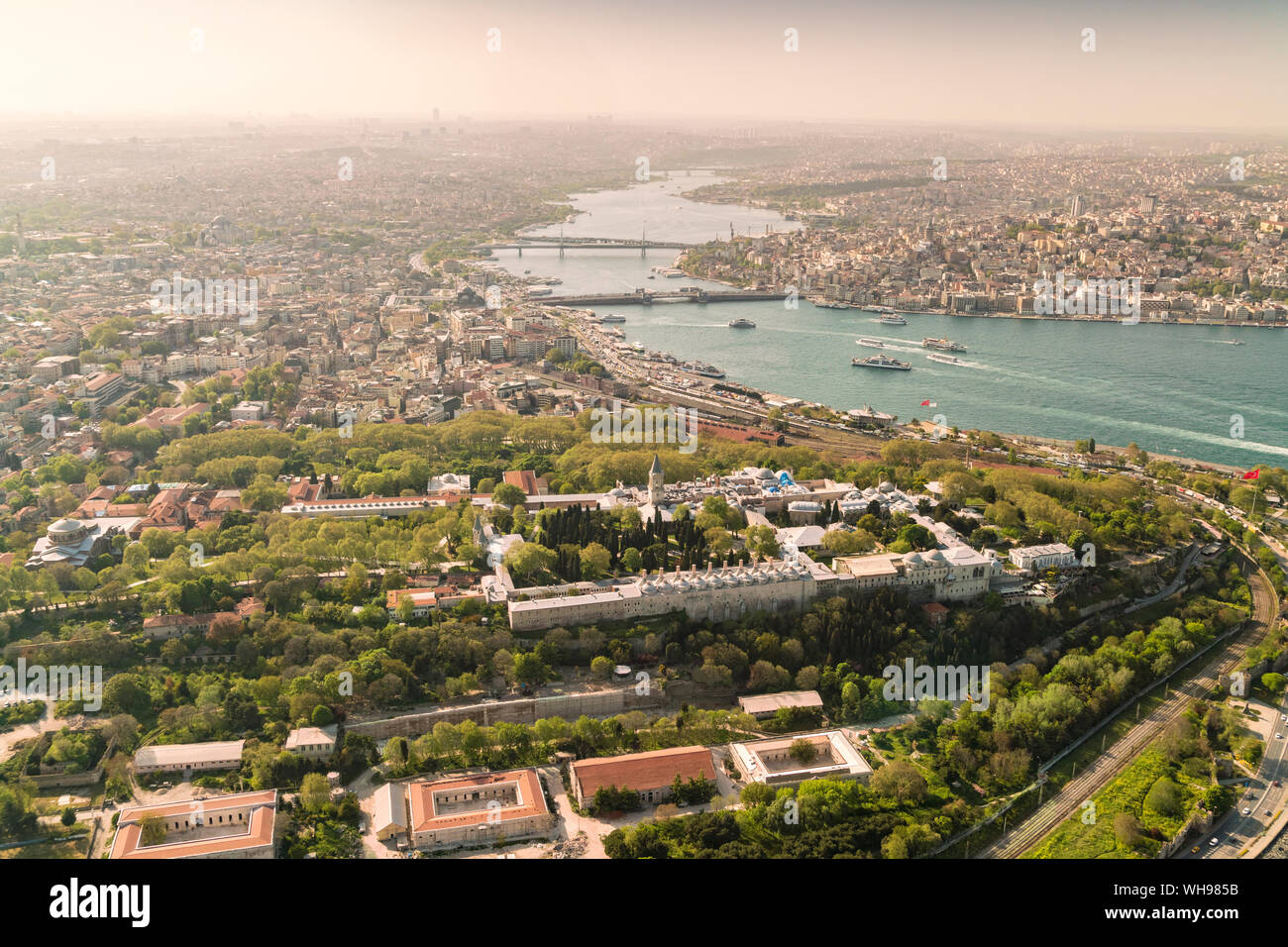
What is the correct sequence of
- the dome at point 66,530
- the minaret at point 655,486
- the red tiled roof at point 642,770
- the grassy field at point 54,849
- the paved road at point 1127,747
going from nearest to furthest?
the grassy field at point 54,849, the paved road at point 1127,747, the red tiled roof at point 642,770, the dome at point 66,530, the minaret at point 655,486

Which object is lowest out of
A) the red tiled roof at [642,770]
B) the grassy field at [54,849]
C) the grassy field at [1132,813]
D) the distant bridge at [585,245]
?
the grassy field at [1132,813]

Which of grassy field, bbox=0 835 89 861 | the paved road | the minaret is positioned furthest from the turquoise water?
grassy field, bbox=0 835 89 861

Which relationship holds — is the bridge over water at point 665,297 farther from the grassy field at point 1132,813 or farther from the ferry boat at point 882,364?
the grassy field at point 1132,813

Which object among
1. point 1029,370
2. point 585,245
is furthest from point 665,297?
point 1029,370

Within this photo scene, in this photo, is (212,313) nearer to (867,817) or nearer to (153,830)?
(153,830)

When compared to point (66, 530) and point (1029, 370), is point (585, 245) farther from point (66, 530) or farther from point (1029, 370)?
point (66, 530)

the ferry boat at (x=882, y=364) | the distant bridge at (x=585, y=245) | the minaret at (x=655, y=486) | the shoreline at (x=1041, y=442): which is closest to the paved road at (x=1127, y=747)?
the shoreline at (x=1041, y=442)
